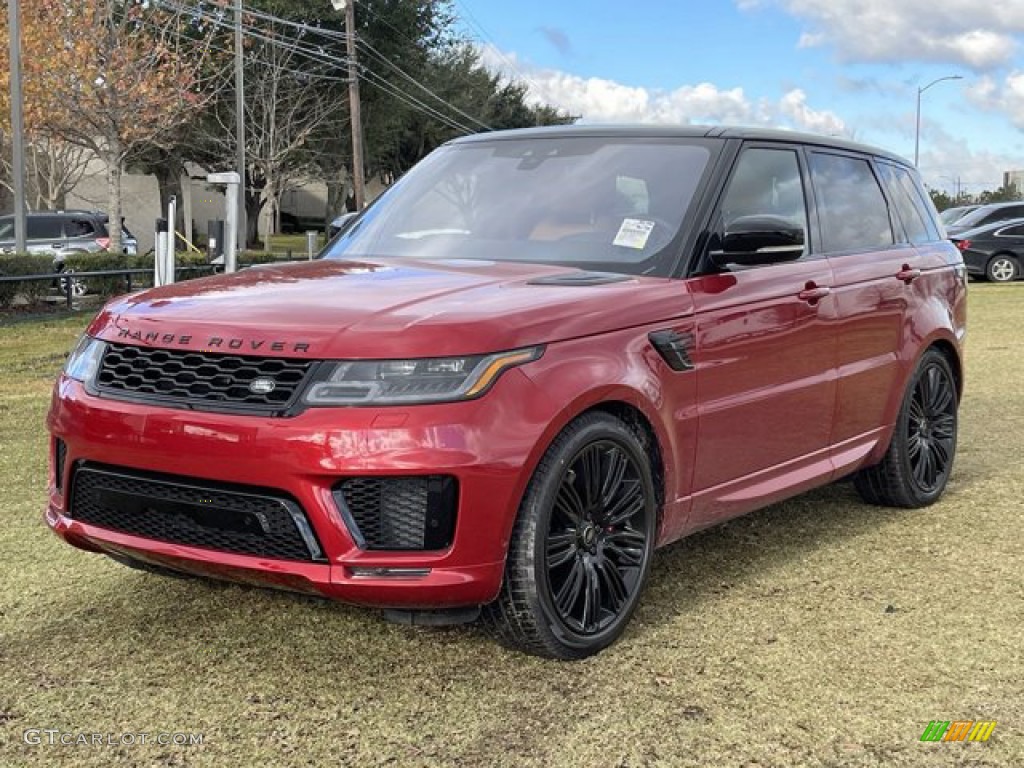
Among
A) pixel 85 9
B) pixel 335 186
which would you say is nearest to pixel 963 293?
pixel 85 9

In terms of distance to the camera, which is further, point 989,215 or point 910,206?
point 989,215

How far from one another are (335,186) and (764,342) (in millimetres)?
46176

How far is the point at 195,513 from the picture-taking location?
327 centimetres

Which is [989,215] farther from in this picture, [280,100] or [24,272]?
[280,100]

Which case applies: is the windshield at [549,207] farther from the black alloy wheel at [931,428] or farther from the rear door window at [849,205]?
the black alloy wheel at [931,428]

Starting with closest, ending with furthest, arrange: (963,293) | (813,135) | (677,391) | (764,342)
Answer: (677,391), (764,342), (813,135), (963,293)

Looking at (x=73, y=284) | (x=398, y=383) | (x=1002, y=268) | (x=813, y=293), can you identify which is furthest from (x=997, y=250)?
(x=398, y=383)

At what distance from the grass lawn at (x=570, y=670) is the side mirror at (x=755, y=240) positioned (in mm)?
1252

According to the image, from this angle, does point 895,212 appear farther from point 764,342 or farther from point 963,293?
point 764,342

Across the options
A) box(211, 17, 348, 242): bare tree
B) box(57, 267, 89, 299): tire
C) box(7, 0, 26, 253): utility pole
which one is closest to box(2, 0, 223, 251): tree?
box(7, 0, 26, 253): utility pole

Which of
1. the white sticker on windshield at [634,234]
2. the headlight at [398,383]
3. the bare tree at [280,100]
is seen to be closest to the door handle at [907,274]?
the white sticker on windshield at [634,234]

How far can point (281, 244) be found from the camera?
4894 centimetres

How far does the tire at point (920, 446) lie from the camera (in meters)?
5.42

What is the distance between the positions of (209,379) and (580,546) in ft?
4.08
